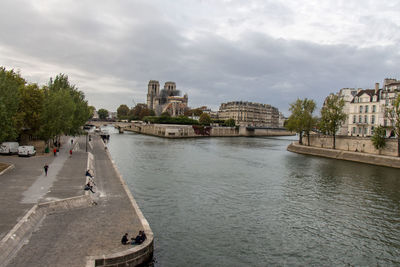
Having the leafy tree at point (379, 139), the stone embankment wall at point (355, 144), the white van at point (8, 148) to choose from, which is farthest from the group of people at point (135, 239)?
the stone embankment wall at point (355, 144)

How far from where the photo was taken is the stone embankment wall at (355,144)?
5377 centimetres

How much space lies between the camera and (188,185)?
3089cm

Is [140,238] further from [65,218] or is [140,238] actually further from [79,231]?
[65,218]

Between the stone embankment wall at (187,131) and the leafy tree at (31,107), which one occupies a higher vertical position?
the leafy tree at (31,107)

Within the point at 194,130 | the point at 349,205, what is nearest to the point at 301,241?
the point at 349,205

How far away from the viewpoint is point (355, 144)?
61219 mm

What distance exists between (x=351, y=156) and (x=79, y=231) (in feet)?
176

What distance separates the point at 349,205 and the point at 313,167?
73.3 ft

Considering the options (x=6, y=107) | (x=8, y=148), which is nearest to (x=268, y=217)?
(x=6, y=107)

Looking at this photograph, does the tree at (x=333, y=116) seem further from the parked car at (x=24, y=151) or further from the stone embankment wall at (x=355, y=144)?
the parked car at (x=24, y=151)

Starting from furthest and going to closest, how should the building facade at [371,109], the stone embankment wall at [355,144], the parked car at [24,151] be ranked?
the building facade at [371,109] < the stone embankment wall at [355,144] < the parked car at [24,151]

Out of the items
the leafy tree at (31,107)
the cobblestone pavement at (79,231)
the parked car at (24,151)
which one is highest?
the leafy tree at (31,107)

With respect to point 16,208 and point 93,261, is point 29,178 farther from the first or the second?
point 93,261

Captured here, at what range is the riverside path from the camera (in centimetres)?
1202
